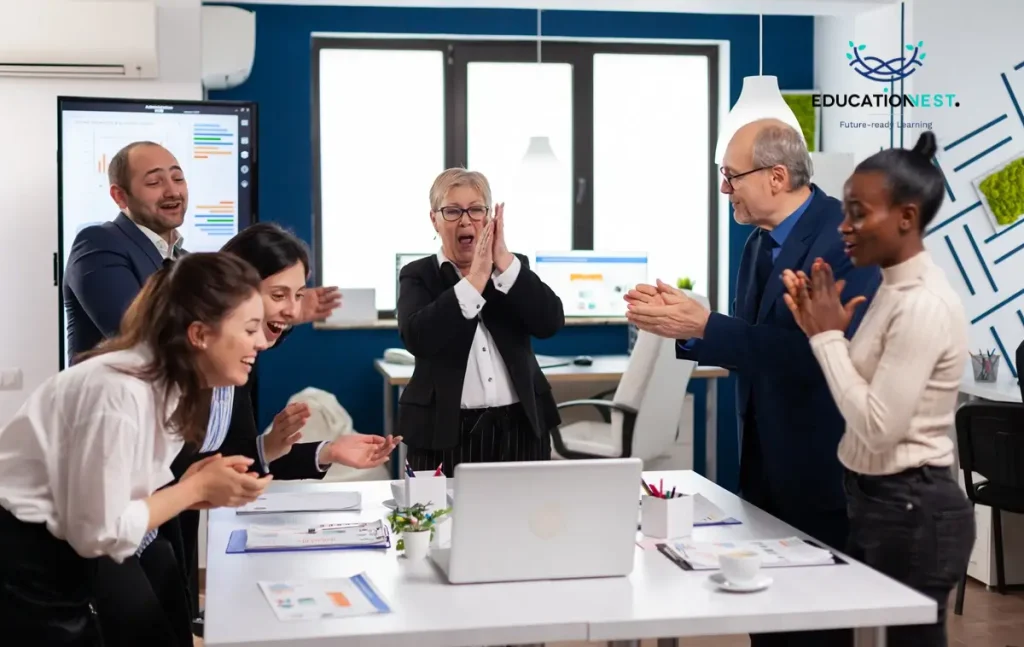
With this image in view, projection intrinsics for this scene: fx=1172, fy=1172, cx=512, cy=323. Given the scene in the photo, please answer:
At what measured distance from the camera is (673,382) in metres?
5.04

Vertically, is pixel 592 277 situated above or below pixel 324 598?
above

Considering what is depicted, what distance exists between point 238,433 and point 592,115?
4197mm

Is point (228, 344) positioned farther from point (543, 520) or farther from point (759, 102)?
point (759, 102)

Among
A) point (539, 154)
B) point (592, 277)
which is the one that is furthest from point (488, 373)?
point (592, 277)

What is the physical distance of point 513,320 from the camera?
3.10 meters

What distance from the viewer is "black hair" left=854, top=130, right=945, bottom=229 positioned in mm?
2123

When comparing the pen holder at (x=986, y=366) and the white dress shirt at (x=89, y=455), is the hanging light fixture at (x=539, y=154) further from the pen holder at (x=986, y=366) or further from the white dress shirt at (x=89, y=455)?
the white dress shirt at (x=89, y=455)

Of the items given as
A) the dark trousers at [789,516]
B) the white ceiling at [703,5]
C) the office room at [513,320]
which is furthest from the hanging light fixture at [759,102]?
the dark trousers at [789,516]

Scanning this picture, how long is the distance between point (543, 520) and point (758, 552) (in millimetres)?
458

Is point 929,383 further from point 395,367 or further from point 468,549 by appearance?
point 395,367

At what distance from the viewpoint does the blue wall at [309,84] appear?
6.07 meters

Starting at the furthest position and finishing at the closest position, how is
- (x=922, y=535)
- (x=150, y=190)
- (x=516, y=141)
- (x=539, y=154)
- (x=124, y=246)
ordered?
(x=516, y=141) → (x=539, y=154) → (x=150, y=190) → (x=124, y=246) → (x=922, y=535)

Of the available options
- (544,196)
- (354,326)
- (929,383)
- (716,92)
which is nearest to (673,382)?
(544,196)

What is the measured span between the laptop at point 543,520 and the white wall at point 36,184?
2943 mm
